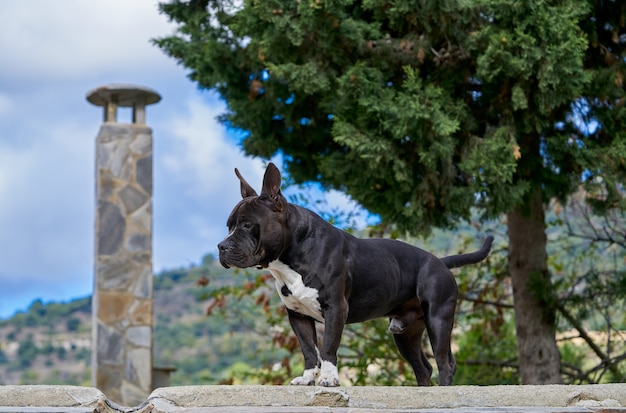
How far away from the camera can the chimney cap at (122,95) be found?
34.5 ft

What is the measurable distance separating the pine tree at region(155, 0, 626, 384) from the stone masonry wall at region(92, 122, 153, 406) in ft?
9.67

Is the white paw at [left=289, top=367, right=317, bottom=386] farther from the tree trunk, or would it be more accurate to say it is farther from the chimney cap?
the chimney cap

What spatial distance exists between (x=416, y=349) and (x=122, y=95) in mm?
7313

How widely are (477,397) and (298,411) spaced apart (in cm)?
83

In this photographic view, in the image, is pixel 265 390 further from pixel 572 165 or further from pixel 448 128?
pixel 572 165

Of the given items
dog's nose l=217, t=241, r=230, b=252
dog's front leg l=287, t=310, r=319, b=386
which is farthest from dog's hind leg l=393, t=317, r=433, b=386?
dog's nose l=217, t=241, r=230, b=252

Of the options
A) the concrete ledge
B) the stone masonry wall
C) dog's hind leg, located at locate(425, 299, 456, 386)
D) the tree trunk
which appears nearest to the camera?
the concrete ledge

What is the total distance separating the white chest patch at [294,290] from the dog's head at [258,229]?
0.08m

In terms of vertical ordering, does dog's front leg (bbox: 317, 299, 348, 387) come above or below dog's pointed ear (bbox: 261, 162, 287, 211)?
below

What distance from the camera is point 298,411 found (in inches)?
132

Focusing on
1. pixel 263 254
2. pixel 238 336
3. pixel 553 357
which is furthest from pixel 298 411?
pixel 238 336

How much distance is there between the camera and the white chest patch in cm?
388

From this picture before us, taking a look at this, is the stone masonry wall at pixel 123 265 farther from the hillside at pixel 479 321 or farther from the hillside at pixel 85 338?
the hillside at pixel 85 338

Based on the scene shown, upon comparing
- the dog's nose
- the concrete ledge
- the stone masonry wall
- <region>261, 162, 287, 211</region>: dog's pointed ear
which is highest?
the stone masonry wall
